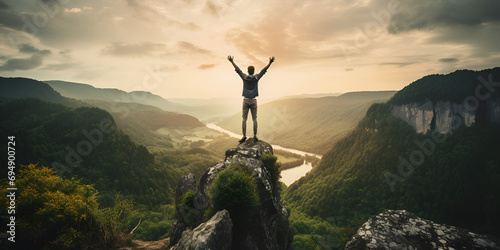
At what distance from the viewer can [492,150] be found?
9475cm

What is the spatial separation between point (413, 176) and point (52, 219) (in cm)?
13833

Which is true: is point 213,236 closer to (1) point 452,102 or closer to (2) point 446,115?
(2) point 446,115

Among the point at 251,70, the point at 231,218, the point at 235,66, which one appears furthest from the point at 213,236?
the point at 251,70

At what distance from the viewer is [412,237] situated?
270 inches

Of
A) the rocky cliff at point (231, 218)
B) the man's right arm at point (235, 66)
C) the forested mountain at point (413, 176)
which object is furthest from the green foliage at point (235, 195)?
the forested mountain at point (413, 176)

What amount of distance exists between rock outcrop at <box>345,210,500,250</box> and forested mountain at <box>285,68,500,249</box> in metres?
68.3

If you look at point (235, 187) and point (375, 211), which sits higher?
point (235, 187)

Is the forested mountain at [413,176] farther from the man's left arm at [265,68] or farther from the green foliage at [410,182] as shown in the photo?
the man's left arm at [265,68]

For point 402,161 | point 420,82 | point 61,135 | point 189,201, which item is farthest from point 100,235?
point 420,82

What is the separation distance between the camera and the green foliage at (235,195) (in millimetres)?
9820

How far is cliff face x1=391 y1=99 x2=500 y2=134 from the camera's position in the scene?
110 m

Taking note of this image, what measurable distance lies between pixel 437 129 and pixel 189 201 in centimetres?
16192

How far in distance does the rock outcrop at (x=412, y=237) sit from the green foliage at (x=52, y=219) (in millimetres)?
18179

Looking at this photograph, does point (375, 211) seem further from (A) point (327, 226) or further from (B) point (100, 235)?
(B) point (100, 235)
